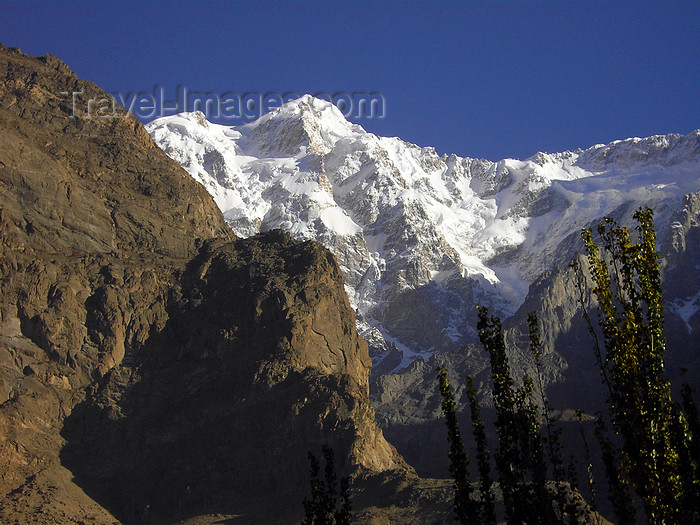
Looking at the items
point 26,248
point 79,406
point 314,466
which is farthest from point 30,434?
point 314,466

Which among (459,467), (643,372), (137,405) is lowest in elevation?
(459,467)

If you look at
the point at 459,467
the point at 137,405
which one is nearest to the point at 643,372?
the point at 459,467

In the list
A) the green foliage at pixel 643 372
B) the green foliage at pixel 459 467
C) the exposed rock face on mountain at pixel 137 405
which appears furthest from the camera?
the exposed rock face on mountain at pixel 137 405

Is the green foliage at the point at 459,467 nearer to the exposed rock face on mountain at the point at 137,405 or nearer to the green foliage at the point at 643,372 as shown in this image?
the green foliage at the point at 643,372

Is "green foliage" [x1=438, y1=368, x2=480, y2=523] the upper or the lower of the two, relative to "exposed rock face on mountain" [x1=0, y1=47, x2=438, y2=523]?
lower

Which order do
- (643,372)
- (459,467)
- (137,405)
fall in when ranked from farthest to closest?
(137,405)
(459,467)
(643,372)

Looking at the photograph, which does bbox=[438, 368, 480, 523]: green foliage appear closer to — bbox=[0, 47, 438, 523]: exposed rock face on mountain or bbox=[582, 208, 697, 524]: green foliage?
bbox=[582, 208, 697, 524]: green foliage

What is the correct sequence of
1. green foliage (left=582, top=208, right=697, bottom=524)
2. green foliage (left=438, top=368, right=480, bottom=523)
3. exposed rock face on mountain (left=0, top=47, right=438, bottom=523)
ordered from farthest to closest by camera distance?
exposed rock face on mountain (left=0, top=47, right=438, bottom=523) → green foliage (left=438, top=368, right=480, bottom=523) → green foliage (left=582, top=208, right=697, bottom=524)

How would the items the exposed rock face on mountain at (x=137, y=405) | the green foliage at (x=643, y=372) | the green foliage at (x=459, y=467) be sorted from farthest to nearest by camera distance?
the exposed rock face on mountain at (x=137, y=405) → the green foliage at (x=459, y=467) → the green foliage at (x=643, y=372)

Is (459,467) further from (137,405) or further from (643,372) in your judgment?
(137,405)

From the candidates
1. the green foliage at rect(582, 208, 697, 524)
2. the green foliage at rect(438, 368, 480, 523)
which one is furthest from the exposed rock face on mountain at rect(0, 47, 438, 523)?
the green foliage at rect(582, 208, 697, 524)

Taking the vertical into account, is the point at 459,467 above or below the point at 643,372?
below

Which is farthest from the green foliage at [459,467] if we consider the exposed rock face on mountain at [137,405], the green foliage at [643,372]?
the exposed rock face on mountain at [137,405]

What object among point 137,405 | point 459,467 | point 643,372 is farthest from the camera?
point 137,405
